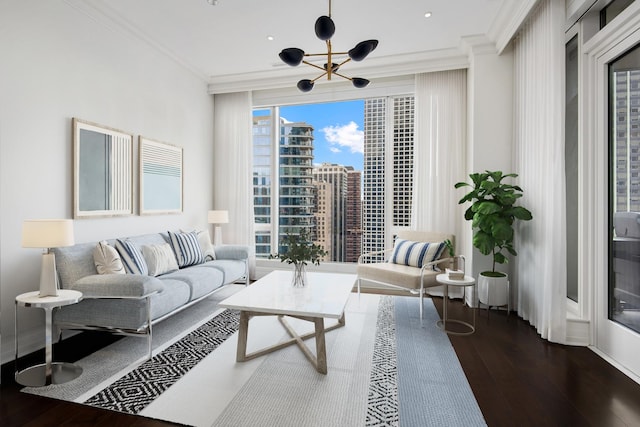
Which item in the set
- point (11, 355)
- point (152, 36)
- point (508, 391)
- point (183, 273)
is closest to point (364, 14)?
point (152, 36)

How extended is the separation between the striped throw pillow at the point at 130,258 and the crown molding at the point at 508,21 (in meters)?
4.33

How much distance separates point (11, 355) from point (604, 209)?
15.9 feet

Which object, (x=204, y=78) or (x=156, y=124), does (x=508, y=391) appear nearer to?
(x=156, y=124)

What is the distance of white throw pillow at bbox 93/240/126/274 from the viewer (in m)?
2.98

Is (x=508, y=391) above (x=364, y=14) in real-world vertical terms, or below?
below

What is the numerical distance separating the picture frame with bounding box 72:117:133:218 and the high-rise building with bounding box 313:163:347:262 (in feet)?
9.12

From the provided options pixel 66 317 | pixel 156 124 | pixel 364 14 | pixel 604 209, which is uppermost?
pixel 364 14

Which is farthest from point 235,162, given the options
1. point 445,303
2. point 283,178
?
point 445,303

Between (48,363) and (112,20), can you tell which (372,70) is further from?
(48,363)

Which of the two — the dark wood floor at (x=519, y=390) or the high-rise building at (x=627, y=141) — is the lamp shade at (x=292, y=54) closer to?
the high-rise building at (x=627, y=141)

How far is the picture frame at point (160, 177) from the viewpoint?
4059 millimetres

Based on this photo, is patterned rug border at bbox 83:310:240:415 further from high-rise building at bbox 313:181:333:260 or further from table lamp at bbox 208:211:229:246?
high-rise building at bbox 313:181:333:260

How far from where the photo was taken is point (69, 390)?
2201 millimetres

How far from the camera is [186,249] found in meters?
4.11
